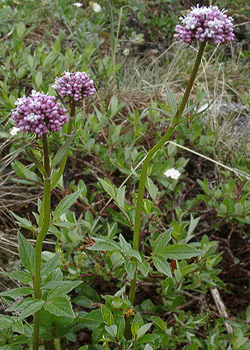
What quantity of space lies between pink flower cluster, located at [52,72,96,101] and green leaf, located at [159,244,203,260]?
1.88 ft

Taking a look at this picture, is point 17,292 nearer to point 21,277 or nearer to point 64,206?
point 21,277

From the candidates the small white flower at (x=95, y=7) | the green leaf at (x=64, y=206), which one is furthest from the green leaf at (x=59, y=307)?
the small white flower at (x=95, y=7)

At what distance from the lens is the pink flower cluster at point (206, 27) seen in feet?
3.95

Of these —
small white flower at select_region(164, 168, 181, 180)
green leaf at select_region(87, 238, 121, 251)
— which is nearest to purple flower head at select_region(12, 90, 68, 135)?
green leaf at select_region(87, 238, 121, 251)

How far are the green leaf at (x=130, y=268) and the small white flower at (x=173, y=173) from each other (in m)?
0.96

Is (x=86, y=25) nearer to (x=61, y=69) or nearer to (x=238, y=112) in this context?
(x=61, y=69)

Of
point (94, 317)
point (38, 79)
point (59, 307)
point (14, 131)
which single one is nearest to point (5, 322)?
point (59, 307)

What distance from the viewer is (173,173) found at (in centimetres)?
235

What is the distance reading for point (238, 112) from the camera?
3.44 metres

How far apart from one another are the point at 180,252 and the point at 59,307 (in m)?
0.42

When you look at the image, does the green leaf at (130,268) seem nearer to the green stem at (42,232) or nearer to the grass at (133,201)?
the grass at (133,201)

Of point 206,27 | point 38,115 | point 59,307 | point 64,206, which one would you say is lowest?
point 59,307

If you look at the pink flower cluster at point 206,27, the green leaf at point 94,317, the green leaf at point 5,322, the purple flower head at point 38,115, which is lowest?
the green leaf at point 94,317

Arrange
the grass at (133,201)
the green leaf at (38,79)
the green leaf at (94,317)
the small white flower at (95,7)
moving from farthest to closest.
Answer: the small white flower at (95,7) < the green leaf at (38,79) < the grass at (133,201) < the green leaf at (94,317)
